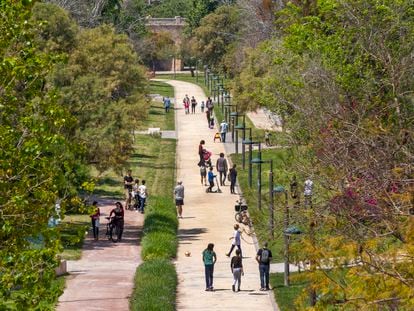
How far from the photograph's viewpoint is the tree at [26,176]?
2050 centimetres

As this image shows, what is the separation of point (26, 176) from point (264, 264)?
14.0 meters

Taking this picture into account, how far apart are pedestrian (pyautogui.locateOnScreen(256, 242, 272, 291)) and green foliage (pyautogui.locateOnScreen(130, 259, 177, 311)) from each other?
216 centimetres

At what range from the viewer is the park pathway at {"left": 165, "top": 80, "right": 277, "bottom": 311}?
34.5 metres

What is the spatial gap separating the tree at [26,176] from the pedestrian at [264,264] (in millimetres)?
12740

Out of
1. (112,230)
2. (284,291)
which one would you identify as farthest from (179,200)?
(284,291)

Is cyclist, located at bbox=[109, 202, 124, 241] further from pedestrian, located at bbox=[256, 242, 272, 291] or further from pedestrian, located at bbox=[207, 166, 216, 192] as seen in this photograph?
pedestrian, located at bbox=[207, 166, 216, 192]

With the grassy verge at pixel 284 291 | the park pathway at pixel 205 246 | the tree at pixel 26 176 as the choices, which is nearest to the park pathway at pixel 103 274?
the park pathway at pixel 205 246

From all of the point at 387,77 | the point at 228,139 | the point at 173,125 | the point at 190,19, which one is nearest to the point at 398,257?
the point at 387,77

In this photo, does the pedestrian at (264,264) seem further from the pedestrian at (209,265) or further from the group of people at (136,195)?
the group of people at (136,195)

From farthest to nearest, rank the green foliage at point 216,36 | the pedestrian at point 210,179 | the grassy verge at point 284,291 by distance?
the green foliage at point 216,36 < the pedestrian at point 210,179 < the grassy verge at point 284,291

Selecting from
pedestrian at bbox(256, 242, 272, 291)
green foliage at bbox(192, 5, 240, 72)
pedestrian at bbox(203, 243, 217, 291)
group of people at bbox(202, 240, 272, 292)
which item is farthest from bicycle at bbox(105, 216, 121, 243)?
green foliage at bbox(192, 5, 240, 72)

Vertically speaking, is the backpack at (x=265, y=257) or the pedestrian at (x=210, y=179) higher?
the pedestrian at (x=210, y=179)

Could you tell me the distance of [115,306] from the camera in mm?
33250

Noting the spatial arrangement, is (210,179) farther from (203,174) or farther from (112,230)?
(112,230)
